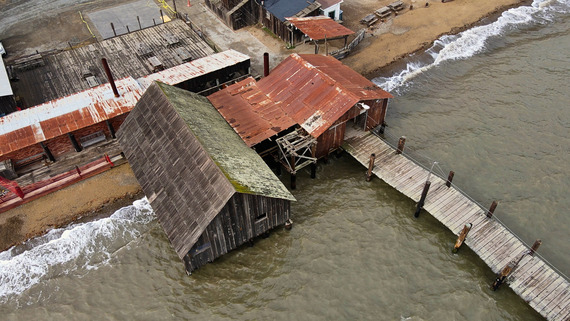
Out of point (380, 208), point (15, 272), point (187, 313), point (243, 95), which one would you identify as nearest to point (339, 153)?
point (380, 208)

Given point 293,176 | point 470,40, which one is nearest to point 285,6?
point 470,40

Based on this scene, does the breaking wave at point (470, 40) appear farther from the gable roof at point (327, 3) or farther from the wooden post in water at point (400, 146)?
the gable roof at point (327, 3)

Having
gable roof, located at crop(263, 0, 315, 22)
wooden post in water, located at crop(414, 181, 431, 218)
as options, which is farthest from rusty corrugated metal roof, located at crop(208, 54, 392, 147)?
gable roof, located at crop(263, 0, 315, 22)

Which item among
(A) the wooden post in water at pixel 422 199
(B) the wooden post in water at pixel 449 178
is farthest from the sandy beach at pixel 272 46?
(A) the wooden post in water at pixel 422 199

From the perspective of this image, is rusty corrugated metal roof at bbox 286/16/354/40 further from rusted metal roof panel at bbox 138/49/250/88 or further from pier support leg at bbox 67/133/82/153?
pier support leg at bbox 67/133/82/153

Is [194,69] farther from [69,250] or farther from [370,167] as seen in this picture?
[370,167]

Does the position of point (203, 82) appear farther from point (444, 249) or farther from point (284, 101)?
point (444, 249)

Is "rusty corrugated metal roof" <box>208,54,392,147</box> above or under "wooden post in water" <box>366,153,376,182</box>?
above
